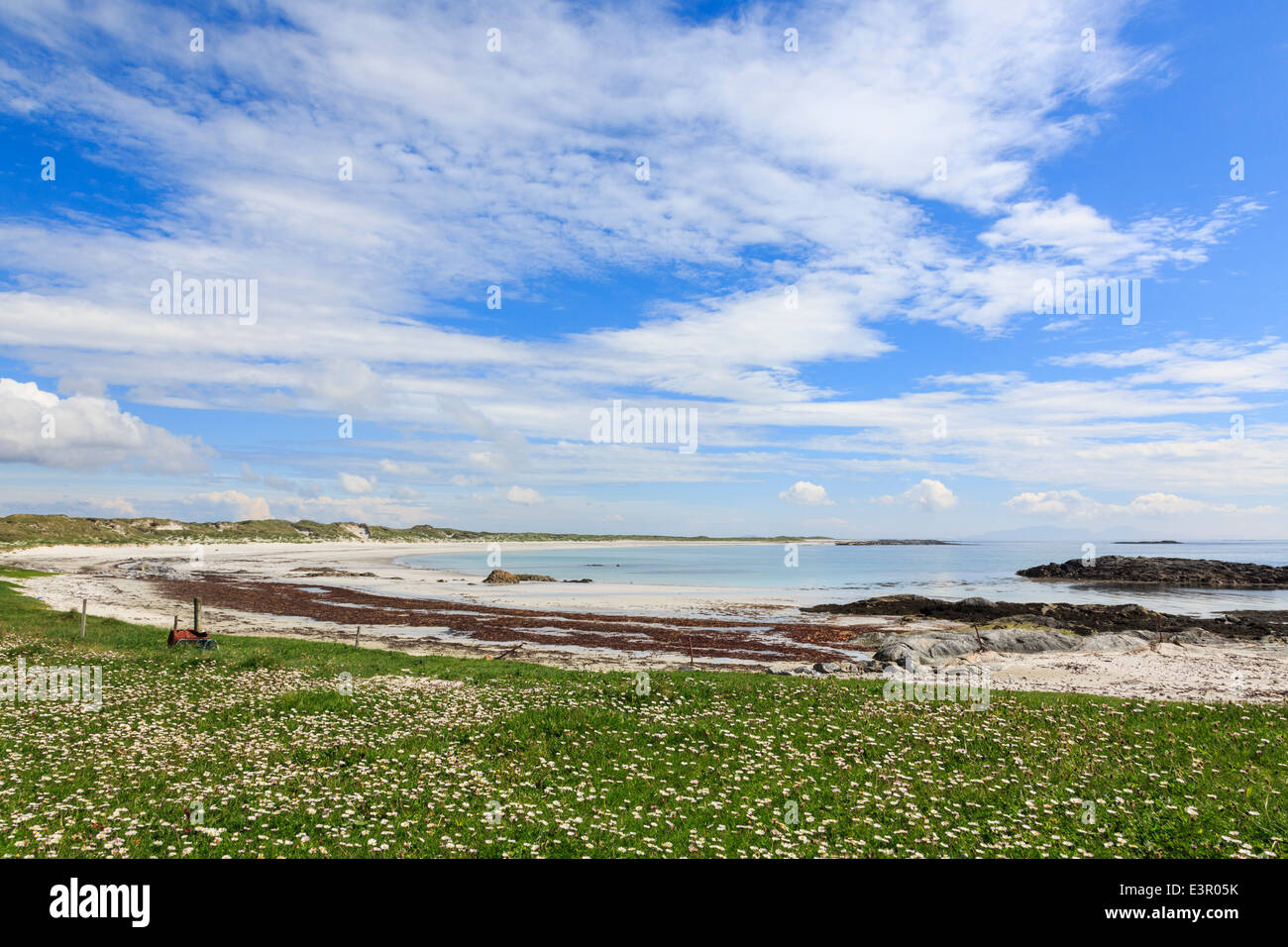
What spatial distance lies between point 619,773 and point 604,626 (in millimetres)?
41886

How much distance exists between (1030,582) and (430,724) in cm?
12034

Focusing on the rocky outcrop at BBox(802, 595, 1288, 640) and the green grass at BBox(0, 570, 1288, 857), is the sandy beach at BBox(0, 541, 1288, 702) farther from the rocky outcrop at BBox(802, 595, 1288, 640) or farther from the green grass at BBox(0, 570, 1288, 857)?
the green grass at BBox(0, 570, 1288, 857)

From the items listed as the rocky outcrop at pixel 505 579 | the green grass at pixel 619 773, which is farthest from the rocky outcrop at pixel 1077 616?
the rocky outcrop at pixel 505 579

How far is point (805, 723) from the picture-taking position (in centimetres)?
2127

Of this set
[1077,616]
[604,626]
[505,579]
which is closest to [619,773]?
[604,626]

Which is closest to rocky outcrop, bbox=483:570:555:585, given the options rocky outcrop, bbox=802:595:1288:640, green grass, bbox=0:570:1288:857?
rocky outcrop, bbox=802:595:1288:640

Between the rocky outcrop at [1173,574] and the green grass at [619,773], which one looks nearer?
the green grass at [619,773]

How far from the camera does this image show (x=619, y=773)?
55.2 ft

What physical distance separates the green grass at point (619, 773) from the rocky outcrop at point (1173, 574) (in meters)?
114

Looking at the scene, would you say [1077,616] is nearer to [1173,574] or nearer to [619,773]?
[619,773]

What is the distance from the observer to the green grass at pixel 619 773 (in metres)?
12.6

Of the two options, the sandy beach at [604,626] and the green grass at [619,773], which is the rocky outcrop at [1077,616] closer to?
the sandy beach at [604,626]
